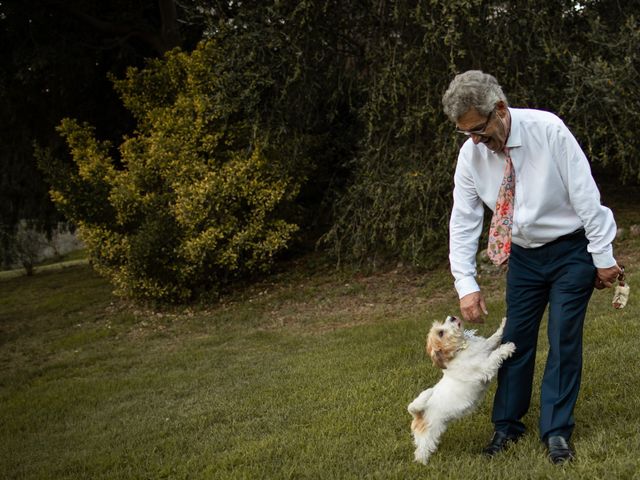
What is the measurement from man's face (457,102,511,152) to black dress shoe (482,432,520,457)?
1609 millimetres

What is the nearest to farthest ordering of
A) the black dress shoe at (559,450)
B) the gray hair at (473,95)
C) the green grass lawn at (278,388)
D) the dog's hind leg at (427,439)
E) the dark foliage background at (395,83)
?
the gray hair at (473,95), the black dress shoe at (559,450), the dog's hind leg at (427,439), the green grass lawn at (278,388), the dark foliage background at (395,83)

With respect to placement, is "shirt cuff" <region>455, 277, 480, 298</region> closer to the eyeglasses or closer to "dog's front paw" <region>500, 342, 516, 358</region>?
"dog's front paw" <region>500, 342, 516, 358</region>

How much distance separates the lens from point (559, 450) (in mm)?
3656

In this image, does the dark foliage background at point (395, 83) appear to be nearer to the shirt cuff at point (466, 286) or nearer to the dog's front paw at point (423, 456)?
the shirt cuff at point (466, 286)

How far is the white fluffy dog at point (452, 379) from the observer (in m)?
3.89

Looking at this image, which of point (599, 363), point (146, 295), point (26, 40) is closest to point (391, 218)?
point (146, 295)

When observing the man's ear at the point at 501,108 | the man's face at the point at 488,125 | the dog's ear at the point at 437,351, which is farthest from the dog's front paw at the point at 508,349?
the man's ear at the point at 501,108

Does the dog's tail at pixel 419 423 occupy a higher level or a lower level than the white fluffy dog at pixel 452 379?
lower

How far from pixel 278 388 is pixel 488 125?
3.62 meters

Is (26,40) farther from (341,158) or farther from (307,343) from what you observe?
(307,343)

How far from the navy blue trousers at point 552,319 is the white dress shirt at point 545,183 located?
10 centimetres

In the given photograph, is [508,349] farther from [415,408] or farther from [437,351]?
[415,408]

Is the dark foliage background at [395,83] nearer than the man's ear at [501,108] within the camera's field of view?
No

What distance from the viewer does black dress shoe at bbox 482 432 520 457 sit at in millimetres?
3950
